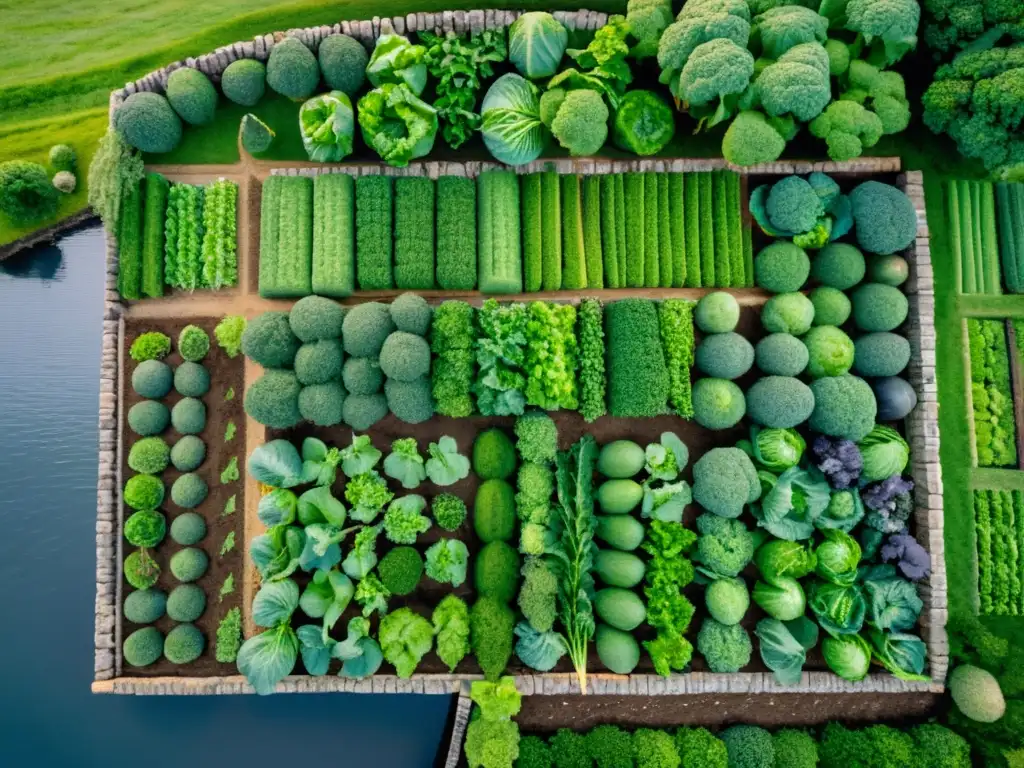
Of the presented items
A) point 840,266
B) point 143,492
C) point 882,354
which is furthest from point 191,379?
point 882,354

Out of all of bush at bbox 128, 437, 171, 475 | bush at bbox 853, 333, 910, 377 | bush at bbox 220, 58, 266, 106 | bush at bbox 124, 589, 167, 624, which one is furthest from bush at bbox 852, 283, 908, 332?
bush at bbox 124, 589, 167, 624

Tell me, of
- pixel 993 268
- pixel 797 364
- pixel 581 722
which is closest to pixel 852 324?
pixel 797 364

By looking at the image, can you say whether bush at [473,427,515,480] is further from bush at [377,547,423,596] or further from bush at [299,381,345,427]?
bush at [299,381,345,427]

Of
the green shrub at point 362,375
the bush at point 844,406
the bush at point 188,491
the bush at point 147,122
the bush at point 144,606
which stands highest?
the bush at point 147,122

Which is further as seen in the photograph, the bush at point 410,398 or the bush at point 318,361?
the bush at point 410,398

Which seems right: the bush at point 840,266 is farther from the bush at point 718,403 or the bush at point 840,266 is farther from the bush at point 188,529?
the bush at point 188,529

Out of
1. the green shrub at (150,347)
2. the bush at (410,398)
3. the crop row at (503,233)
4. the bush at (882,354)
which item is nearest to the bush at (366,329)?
the bush at (410,398)
